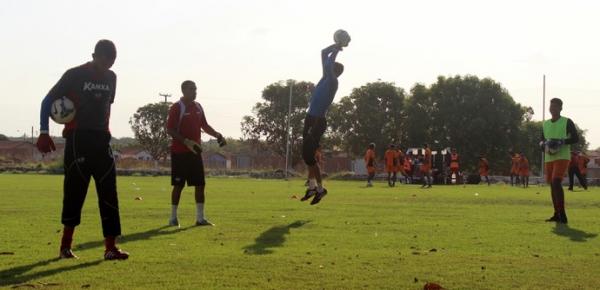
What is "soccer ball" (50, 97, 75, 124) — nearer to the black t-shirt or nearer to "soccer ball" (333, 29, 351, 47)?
the black t-shirt

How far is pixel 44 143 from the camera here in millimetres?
6922

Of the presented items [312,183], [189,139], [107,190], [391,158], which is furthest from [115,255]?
[391,158]

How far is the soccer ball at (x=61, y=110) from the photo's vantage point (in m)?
7.04

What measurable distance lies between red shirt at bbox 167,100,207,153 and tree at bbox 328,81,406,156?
66702mm

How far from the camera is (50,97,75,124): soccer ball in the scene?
23.1 ft

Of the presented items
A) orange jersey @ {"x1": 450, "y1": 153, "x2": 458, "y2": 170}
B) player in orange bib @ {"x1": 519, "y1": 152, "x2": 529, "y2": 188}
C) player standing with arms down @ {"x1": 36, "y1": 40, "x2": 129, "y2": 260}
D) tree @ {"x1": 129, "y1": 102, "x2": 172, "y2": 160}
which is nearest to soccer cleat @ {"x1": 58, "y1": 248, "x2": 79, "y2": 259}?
player standing with arms down @ {"x1": 36, "y1": 40, "x2": 129, "y2": 260}

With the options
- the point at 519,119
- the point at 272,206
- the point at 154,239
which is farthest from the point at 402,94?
the point at 154,239

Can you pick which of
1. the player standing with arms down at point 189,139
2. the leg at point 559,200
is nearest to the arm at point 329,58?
the player standing with arms down at point 189,139

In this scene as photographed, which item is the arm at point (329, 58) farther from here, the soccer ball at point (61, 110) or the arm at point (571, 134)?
the soccer ball at point (61, 110)

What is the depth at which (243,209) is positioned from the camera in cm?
1406

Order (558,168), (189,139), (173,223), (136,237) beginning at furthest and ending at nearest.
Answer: (558,168), (189,139), (173,223), (136,237)

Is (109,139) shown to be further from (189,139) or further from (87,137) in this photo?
(189,139)

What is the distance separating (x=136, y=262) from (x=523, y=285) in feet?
10.9

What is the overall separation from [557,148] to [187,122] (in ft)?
19.7
